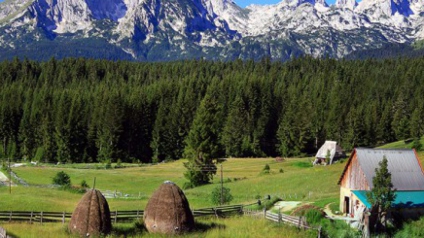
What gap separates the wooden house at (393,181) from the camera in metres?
46.2

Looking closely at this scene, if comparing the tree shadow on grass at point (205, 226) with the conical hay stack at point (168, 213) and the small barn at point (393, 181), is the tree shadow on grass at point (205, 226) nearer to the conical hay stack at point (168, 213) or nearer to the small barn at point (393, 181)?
Result: the conical hay stack at point (168, 213)

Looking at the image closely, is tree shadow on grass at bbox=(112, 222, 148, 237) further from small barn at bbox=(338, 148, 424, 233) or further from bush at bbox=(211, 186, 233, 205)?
bush at bbox=(211, 186, 233, 205)

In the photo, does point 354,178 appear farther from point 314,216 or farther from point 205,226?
point 205,226

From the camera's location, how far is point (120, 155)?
121m

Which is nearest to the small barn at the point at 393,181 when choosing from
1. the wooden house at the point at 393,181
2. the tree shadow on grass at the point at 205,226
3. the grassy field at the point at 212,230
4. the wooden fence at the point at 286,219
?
the wooden house at the point at 393,181

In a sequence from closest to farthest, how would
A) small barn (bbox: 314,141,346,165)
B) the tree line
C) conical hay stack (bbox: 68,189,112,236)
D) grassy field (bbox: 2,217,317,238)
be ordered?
1. conical hay stack (bbox: 68,189,112,236)
2. grassy field (bbox: 2,217,317,238)
3. small barn (bbox: 314,141,346,165)
4. the tree line

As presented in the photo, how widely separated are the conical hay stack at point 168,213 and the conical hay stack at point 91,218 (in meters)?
3.41

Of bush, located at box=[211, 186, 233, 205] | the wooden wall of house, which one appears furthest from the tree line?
the wooden wall of house

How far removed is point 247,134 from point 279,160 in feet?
85.1

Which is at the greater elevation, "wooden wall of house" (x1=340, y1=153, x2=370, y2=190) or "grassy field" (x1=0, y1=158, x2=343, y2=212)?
"wooden wall of house" (x1=340, y1=153, x2=370, y2=190)

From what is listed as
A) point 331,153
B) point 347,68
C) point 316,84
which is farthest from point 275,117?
point 347,68

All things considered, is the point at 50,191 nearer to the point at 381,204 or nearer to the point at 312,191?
the point at 312,191

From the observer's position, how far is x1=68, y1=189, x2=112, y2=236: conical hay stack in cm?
3261

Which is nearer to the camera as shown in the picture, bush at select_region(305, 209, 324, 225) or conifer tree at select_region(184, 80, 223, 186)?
bush at select_region(305, 209, 324, 225)
